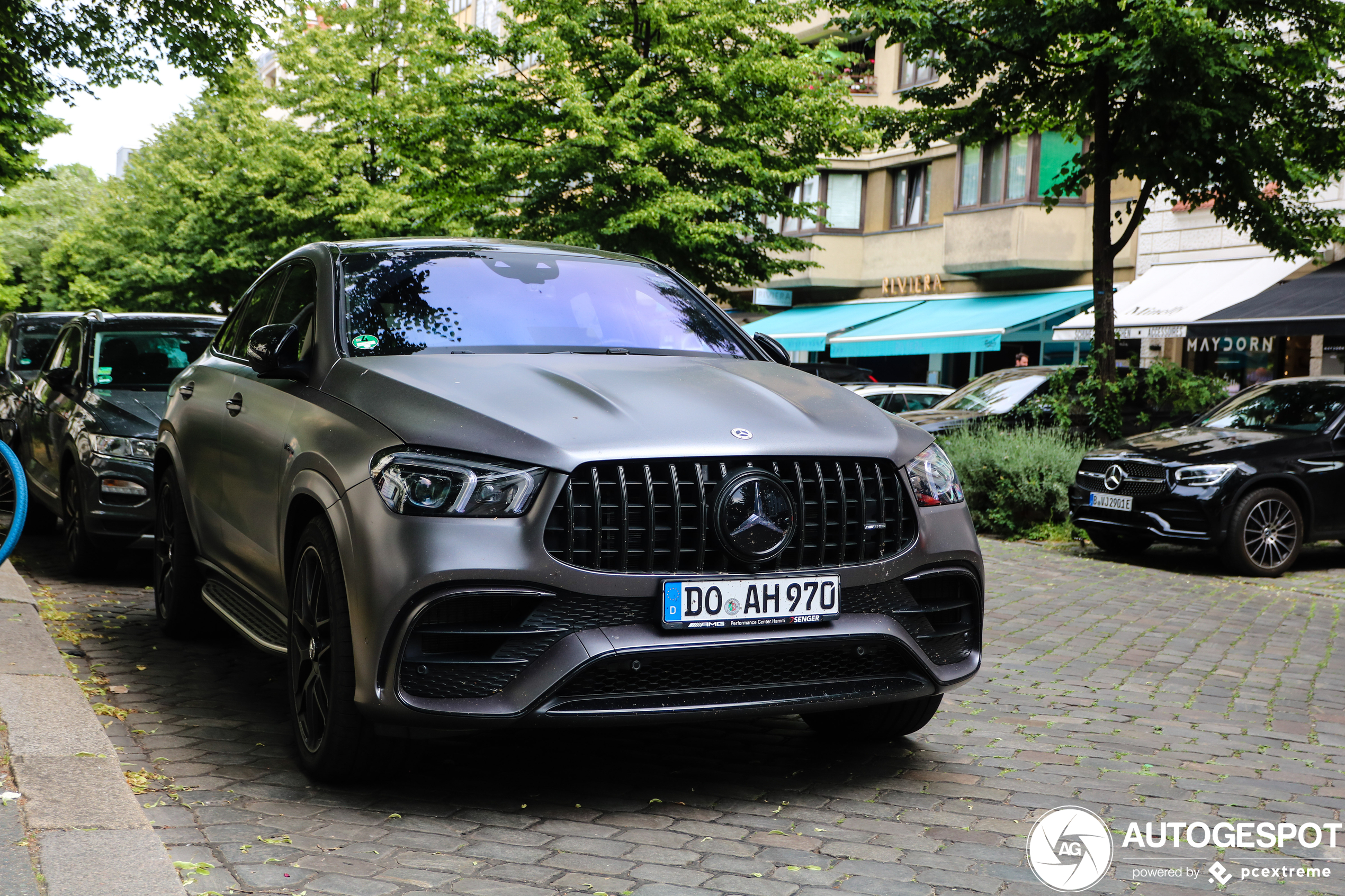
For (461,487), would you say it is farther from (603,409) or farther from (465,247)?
(465,247)

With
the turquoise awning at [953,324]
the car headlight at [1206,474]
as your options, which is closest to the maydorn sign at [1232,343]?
the turquoise awning at [953,324]

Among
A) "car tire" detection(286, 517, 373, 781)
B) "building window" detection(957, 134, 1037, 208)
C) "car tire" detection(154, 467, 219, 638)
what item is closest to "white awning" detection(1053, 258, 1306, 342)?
"building window" detection(957, 134, 1037, 208)

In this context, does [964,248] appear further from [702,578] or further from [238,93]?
[702,578]

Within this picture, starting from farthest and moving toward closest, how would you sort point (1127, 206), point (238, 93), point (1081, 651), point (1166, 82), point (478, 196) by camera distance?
point (478, 196) → point (238, 93) → point (1127, 206) → point (1166, 82) → point (1081, 651)

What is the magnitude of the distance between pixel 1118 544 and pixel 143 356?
7896 millimetres

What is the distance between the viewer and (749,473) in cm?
394

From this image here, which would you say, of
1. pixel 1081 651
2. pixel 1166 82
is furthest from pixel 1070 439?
pixel 1081 651

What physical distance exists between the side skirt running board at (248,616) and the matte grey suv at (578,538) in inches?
1.2

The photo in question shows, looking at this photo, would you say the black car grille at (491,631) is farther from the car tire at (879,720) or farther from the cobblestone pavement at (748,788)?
the car tire at (879,720)

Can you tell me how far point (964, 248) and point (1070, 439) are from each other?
16.5 meters

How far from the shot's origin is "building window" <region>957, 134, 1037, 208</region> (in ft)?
92.6

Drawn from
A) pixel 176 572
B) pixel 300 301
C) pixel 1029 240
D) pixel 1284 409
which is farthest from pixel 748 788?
pixel 1029 240

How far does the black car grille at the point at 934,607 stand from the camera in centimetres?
413

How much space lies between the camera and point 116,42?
18.5m
